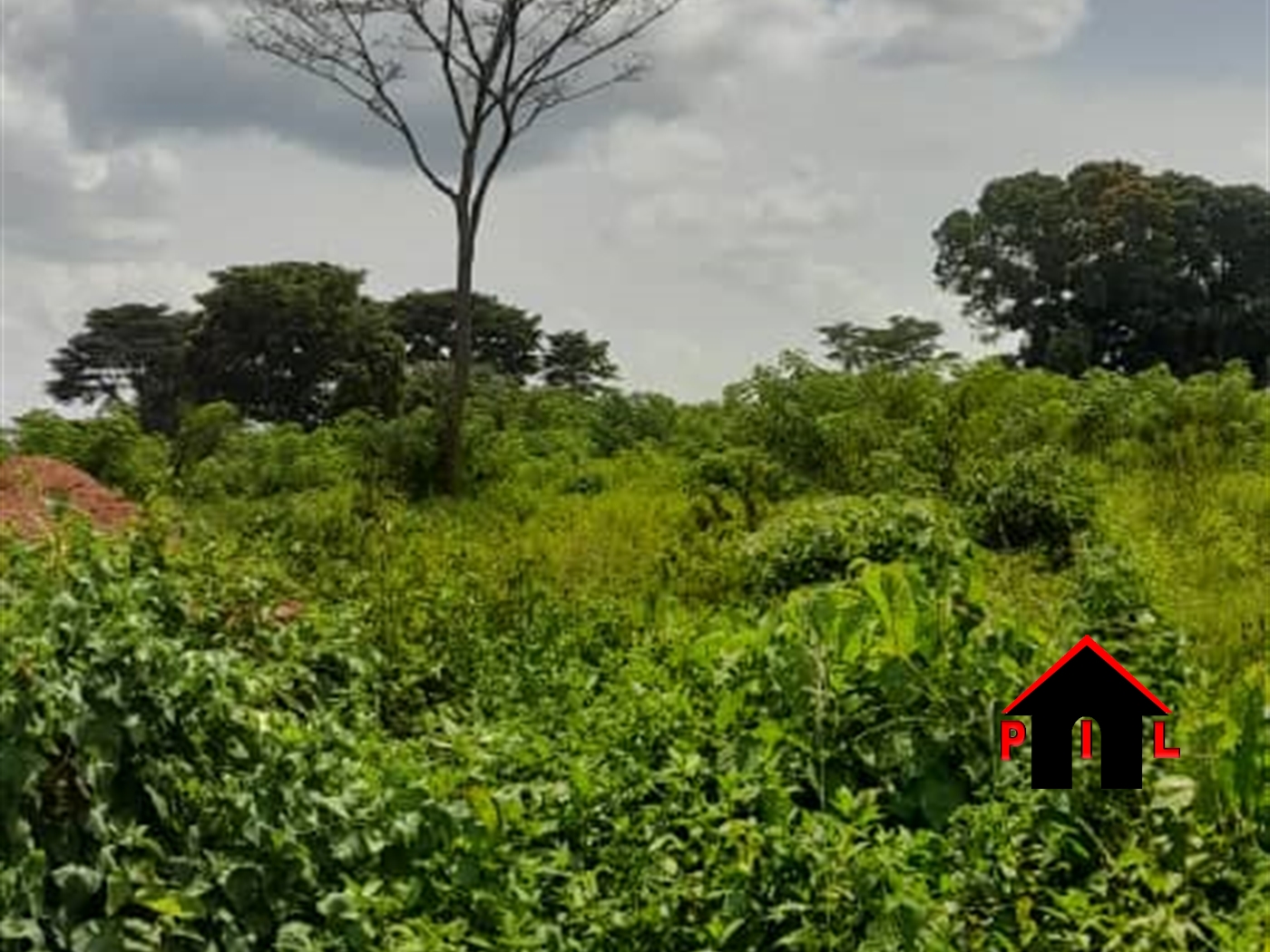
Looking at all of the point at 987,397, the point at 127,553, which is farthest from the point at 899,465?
the point at 127,553

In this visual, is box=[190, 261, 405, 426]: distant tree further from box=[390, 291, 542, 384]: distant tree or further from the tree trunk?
the tree trunk

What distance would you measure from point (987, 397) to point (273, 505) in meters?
4.20

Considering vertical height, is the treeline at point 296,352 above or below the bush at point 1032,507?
above

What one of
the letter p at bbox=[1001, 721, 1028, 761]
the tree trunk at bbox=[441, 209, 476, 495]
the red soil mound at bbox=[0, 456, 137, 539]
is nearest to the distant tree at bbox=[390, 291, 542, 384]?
the tree trunk at bbox=[441, 209, 476, 495]

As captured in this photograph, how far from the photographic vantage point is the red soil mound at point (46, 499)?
431 centimetres

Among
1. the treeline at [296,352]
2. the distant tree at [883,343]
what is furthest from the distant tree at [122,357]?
the distant tree at [883,343]

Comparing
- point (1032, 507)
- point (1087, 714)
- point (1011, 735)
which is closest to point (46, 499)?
point (1011, 735)

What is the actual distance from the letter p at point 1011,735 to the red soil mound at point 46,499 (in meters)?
1.98

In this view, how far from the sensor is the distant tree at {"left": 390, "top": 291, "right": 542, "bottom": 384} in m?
21.6

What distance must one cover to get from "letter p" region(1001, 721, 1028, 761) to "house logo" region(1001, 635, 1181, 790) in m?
0.12

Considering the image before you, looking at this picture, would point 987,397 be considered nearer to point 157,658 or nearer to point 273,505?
point 273,505

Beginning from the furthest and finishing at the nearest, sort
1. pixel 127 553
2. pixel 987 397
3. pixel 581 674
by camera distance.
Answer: pixel 987 397
pixel 581 674
pixel 127 553

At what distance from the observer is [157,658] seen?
115 inches

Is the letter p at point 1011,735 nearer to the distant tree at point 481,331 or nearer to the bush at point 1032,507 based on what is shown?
the bush at point 1032,507
